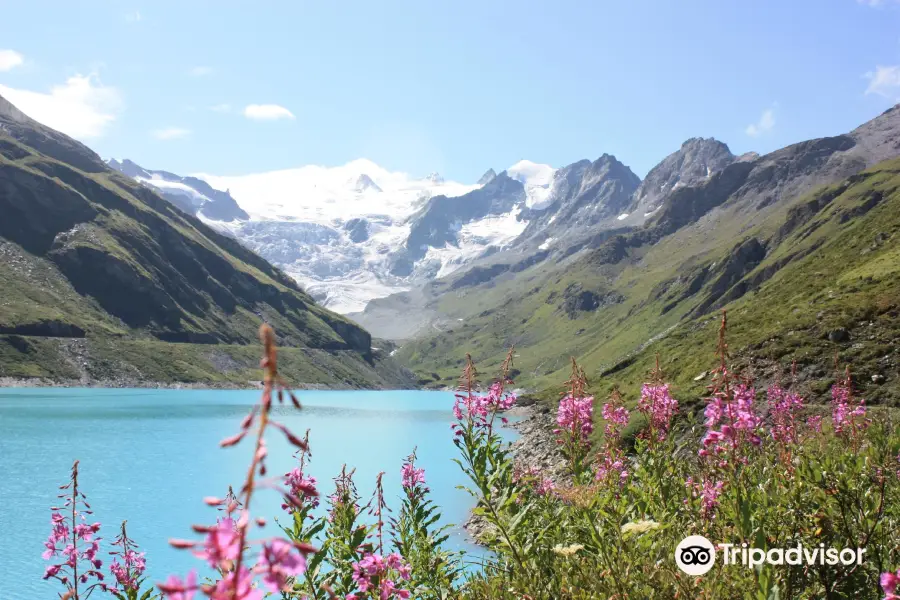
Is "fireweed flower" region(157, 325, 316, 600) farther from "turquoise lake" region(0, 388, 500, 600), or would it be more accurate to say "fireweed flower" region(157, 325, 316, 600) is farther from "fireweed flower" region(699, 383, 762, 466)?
"turquoise lake" region(0, 388, 500, 600)

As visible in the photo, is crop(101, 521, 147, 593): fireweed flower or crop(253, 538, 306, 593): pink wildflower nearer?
crop(253, 538, 306, 593): pink wildflower

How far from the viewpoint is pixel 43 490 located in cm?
4766

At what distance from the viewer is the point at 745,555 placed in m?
4.93

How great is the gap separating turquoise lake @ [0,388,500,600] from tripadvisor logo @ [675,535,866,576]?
22.6 ft

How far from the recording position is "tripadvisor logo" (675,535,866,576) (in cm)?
505

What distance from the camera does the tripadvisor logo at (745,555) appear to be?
5.05 metres

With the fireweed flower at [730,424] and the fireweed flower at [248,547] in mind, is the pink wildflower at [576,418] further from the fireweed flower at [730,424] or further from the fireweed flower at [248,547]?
the fireweed flower at [248,547]

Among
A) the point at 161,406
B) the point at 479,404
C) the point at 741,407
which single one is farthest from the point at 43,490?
the point at 161,406

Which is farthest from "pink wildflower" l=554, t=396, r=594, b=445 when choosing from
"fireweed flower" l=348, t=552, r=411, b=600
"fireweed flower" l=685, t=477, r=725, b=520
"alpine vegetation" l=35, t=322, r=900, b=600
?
"fireweed flower" l=348, t=552, r=411, b=600

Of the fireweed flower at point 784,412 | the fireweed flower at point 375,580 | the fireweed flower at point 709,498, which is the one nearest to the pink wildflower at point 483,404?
the fireweed flower at point 375,580

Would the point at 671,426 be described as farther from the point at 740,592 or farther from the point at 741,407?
the point at 740,592

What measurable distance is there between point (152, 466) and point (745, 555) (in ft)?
225

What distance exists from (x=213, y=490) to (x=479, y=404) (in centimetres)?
5061

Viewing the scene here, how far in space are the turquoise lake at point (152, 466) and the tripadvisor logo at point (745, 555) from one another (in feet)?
22.6
